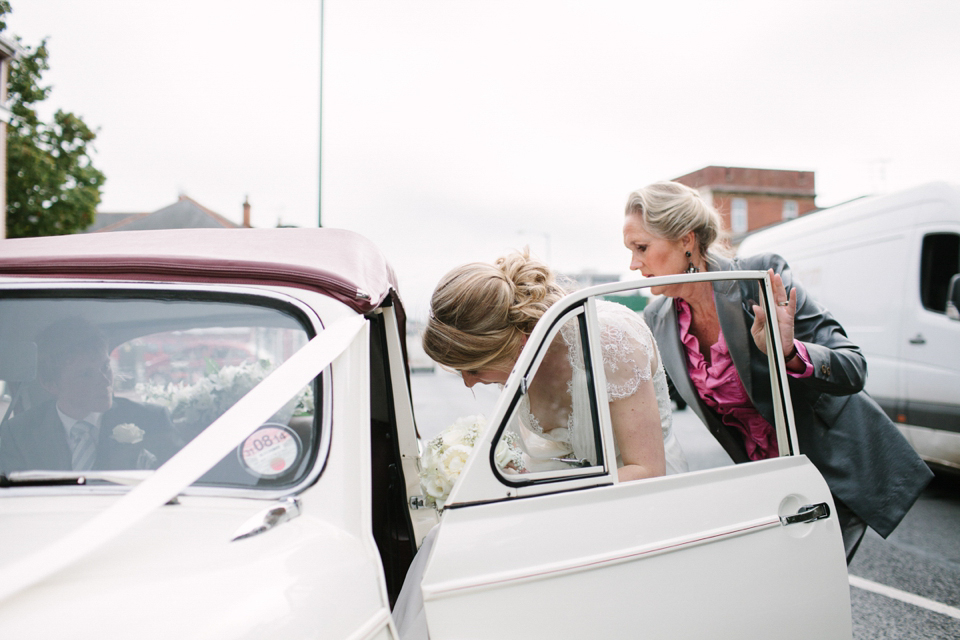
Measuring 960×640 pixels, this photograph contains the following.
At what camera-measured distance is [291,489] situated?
4.18 ft

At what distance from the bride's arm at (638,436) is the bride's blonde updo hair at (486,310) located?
0.40 metres

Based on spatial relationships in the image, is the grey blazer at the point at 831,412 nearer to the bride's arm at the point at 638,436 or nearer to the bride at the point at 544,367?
the bride at the point at 544,367

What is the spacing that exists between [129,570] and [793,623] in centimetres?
170

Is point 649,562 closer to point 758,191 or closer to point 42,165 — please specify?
point 42,165

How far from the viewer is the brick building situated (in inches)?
1441

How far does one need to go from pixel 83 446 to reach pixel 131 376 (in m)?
0.20

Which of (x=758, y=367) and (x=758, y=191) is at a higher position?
(x=758, y=191)

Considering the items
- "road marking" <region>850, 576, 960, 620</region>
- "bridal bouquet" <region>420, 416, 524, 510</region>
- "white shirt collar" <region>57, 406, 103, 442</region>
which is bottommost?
"road marking" <region>850, 576, 960, 620</region>

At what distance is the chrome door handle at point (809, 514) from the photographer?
169 centimetres

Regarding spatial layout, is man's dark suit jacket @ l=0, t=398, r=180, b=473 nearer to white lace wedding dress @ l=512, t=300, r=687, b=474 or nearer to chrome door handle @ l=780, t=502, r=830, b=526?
white lace wedding dress @ l=512, t=300, r=687, b=474

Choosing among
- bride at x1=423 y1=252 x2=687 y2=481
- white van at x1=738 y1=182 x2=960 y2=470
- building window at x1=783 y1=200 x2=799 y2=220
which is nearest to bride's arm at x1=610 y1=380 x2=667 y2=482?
bride at x1=423 y1=252 x2=687 y2=481

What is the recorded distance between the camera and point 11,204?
13.5 m

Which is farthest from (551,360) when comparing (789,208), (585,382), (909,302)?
(789,208)

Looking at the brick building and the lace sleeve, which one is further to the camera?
the brick building
